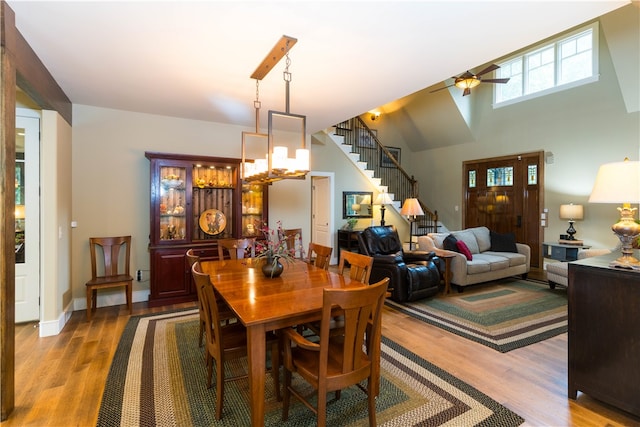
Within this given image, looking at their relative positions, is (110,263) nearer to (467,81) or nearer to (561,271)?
(467,81)

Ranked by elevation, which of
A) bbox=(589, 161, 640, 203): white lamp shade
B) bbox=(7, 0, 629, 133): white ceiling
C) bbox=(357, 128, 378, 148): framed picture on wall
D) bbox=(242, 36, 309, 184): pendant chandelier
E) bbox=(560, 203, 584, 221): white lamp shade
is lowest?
bbox=(560, 203, 584, 221): white lamp shade

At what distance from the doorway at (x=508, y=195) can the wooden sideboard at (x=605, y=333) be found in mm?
4907

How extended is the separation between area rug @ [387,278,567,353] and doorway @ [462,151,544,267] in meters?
2.01

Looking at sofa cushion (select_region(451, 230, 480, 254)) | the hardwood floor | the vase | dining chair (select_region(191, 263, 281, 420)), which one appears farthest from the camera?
sofa cushion (select_region(451, 230, 480, 254))

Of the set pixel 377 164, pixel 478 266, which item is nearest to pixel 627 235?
pixel 478 266

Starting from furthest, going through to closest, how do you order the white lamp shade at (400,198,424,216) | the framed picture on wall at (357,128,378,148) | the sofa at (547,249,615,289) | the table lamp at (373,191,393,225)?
the framed picture on wall at (357,128,378,148) → the table lamp at (373,191,393,225) → the white lamp shade at (400,198,424,216) → the sofa at (547,249,615,289)

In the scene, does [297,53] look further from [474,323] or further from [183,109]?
[474,323]

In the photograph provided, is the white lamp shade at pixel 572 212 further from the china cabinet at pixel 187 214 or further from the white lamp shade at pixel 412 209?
the china cabinet at pixel 187 214

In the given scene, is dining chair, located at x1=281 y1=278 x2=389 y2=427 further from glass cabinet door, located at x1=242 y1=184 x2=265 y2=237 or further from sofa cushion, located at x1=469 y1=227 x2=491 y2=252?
sofa cushion, located at x1=469 y1=227 x2=491 y2=252

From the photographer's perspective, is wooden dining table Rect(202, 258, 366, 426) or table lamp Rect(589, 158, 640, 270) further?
table lamp Rect(589, 158, 640, 270)

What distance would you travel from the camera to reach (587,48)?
554 cm

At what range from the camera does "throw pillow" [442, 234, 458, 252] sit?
4.87 metres

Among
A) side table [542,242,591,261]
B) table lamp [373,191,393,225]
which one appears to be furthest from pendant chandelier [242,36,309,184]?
side table [542,242,591,261]

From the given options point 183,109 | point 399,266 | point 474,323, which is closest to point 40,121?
point 183,109
